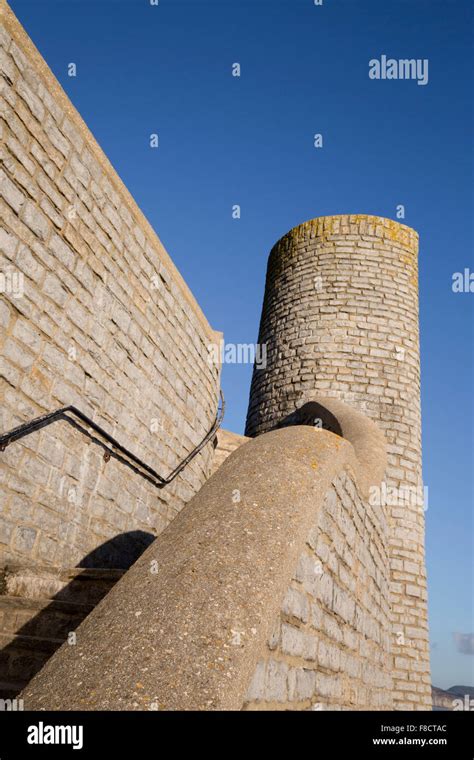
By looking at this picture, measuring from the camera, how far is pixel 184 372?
738cm

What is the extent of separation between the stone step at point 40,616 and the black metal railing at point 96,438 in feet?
3.36

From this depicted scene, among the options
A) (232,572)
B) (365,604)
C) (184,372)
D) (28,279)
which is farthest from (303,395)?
(232,572)

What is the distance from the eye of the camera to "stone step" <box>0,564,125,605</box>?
345 centimetres

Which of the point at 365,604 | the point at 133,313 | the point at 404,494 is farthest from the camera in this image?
the point at 404,494

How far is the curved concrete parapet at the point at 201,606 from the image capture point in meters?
1.74

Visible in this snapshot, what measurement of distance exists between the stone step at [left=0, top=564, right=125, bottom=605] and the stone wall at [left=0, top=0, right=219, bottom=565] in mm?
251

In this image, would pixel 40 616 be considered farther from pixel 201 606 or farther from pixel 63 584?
pixel 201 606

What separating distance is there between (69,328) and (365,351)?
732cm

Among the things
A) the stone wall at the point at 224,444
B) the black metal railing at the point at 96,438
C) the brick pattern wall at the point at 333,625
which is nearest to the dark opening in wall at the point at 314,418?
the stone wall at the point at 224,444

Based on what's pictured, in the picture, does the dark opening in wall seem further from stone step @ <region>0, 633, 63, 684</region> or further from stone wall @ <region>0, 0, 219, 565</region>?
stone step @ <region>0, 633, 63, 684</region>

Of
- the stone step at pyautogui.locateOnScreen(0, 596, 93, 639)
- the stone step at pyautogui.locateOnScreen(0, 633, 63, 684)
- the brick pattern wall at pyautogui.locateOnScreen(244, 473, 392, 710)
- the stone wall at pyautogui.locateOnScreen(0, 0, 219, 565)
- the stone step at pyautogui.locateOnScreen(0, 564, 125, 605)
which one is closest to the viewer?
the brick pattern wall at pyautogui.locateOnScreen(244, 473, 392, 710)

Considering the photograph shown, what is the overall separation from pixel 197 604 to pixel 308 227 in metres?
11.3

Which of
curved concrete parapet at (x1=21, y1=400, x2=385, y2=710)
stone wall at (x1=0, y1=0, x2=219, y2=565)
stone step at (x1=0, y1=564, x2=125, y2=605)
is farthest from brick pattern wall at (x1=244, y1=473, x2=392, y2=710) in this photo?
stone wall at (x1=0, y1=0, x2=219, y2=565)
